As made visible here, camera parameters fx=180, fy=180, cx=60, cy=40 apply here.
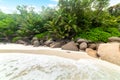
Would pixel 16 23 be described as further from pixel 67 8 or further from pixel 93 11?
pixel 93 11

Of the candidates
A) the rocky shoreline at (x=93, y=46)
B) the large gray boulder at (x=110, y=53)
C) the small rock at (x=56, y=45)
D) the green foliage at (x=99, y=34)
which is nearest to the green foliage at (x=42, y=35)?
the rocky shoreline at (x=93, y=46)

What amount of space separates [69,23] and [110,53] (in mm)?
3269

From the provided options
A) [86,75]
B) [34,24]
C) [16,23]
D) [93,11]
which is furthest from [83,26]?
[86,75]

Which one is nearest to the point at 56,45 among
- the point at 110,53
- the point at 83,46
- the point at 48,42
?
the point at 48,42

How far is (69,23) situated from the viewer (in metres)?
9.40

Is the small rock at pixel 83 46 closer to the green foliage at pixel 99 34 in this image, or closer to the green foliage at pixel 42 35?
the green foliage at pixel 99 34

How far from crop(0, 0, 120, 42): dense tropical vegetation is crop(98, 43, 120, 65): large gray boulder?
1.79 metres

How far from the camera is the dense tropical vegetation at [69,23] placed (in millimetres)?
9461

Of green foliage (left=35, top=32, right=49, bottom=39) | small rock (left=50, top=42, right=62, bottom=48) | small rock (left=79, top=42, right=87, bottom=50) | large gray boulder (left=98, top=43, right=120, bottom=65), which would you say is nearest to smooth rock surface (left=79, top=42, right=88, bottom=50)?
small rock (left=79, top=42, right=87, bottom=50)

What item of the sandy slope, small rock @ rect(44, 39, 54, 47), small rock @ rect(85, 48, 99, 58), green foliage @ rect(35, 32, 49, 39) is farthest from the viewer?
A: green foliage @ rect(35, 32, 49, 39)

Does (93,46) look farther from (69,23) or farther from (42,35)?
(42,35)

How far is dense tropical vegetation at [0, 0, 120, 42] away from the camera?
9.46 meters

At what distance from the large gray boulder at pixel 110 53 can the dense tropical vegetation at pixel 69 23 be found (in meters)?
1.79

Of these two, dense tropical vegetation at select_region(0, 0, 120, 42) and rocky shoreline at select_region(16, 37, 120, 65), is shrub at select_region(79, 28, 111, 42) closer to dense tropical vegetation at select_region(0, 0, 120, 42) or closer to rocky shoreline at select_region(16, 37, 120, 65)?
dense tropical vegetation at select_region(0, 0, 120, 42)
